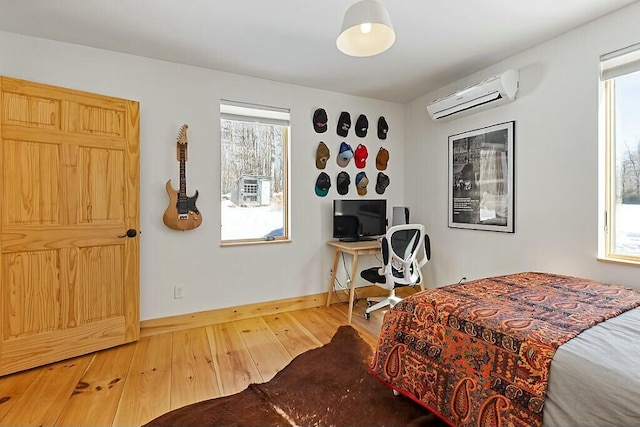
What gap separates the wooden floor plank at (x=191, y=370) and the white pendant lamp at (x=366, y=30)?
2138 millimetres

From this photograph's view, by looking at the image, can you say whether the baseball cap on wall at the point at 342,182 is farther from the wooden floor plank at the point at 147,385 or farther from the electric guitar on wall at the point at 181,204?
the wooden floor plank at the point at 147,385

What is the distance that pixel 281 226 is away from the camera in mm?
3490

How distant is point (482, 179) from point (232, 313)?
2779 millimetres

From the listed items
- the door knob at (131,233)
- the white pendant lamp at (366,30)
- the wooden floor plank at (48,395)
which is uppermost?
the white pendant lamp at (366,30)

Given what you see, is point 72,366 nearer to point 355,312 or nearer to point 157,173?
point 157,173

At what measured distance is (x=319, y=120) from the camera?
3.43 metres

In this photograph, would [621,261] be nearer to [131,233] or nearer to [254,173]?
[254,173]

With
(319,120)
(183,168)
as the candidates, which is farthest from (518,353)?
(319,120)

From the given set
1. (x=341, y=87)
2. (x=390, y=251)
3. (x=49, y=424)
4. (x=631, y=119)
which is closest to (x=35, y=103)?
(x=49, y=424)

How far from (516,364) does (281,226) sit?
2.63 meters

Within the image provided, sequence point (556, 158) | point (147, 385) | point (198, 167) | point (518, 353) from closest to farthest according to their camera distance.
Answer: point (518, 353) → point (147, 385) → point (556, 158) → point (198, 167)

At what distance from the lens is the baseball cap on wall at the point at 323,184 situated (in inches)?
137

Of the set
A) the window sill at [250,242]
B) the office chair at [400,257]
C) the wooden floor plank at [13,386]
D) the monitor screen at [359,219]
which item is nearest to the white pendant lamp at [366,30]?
the office chair at [400,257]

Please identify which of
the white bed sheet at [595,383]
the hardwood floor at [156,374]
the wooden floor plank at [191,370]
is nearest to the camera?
the white bed sheet at [595,383]
